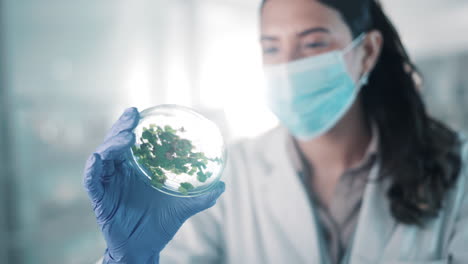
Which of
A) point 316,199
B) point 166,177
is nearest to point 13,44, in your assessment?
point 166,177

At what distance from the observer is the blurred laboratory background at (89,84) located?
7.38ft

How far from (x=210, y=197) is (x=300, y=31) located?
706 mm

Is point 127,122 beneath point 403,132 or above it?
above

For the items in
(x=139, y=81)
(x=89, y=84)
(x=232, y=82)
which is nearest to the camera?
(x=89, y=84)

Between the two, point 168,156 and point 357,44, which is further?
point 357,44

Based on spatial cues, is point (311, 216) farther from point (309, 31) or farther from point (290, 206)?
point (309, 31)

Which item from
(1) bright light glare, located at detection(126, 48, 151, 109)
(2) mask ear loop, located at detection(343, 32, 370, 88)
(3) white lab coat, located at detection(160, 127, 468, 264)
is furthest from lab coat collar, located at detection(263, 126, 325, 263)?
(1) bright light glare, located at detection(126, 48, 151, 109)

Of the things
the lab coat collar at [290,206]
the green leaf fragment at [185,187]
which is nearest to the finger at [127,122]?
the green leaf fragment at [185,187]

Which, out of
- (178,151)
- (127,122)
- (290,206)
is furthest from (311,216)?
Result: (127,122)

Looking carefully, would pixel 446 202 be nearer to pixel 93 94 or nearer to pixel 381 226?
pixel 381 226

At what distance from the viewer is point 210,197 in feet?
3.03

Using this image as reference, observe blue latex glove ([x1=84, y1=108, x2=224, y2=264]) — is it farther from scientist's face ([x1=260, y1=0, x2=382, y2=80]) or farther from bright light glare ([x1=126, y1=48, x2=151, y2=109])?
bright light glare ([x1=126, y1=48, x2=151, y2=109])

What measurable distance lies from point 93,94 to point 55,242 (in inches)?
47.2

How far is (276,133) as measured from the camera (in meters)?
1.61
